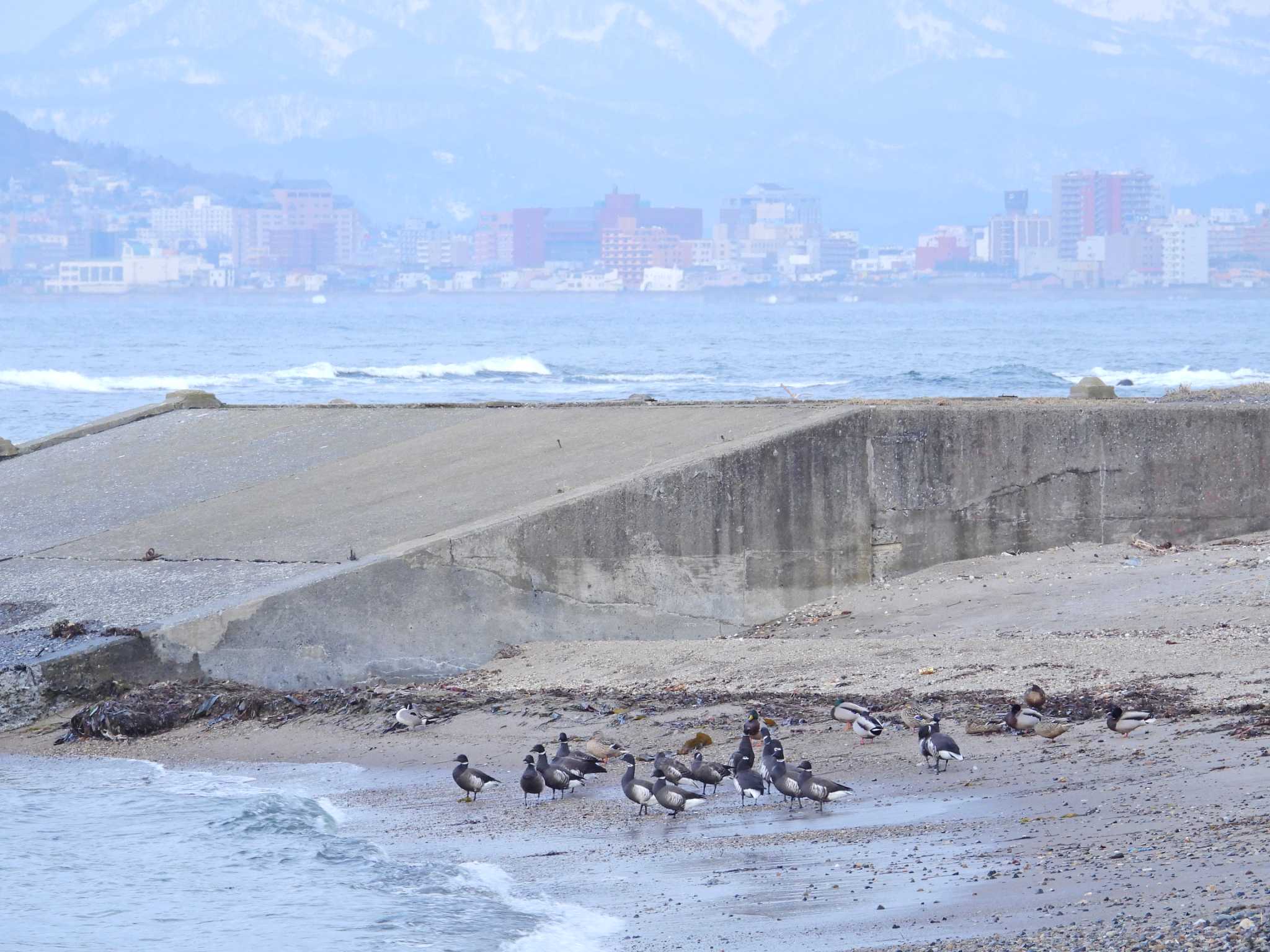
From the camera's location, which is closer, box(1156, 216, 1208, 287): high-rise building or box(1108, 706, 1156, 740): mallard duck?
box(1108, 706, 1156, 740): mallard duck

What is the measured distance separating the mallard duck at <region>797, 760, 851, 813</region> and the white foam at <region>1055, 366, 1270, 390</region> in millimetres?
39250

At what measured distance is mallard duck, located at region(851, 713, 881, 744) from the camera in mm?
8570

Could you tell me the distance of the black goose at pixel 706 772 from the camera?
26.8 feet

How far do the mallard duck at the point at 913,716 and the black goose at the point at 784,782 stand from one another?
2.72 feet

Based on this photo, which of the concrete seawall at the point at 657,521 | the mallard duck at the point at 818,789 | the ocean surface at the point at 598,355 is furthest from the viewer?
the ocean surface at the point at 598,355

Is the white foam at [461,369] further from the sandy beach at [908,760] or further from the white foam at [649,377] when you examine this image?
the sandy beach at [908,760]

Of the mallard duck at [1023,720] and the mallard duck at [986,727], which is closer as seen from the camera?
the mallard duck at [1023,720]

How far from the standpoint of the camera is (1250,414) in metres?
11.9

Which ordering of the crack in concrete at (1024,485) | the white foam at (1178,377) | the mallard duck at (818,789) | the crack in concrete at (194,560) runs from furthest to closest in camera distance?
the white foam at (1178,377) < the crack in concrete at (1024,485) < the crack in concrete at (194,560) < the mallard duck at (818,789)

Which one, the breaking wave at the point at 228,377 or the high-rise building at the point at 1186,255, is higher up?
the high-rise building at the point at 1186,255

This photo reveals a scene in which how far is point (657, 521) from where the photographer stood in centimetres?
1118

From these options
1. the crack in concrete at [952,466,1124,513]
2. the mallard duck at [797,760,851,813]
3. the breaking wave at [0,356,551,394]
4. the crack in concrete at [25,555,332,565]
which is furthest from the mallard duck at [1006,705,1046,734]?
the breaking wave at [0,356,551,394]

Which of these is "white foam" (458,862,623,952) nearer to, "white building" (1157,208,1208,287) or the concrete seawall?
the concrete seawall

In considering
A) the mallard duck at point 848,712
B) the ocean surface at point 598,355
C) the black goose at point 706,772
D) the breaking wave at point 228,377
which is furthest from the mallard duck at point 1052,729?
the breaking wave at point 228,377
